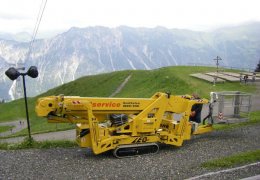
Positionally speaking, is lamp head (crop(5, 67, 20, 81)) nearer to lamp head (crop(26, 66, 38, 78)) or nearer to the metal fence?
lamp head (crop(26, 66, 38, 78))

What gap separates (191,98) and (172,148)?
2.07m

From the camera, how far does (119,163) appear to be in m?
12.0

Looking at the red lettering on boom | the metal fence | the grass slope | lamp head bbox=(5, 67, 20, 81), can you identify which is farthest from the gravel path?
the grass slope

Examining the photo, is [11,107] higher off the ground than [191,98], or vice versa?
[191,98]

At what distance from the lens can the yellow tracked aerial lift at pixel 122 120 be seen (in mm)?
Result: 12289

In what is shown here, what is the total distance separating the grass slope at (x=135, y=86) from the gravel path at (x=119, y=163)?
21608 mm

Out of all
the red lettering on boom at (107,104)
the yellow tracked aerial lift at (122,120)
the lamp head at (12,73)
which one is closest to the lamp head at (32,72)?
the lamp head at (12,73)

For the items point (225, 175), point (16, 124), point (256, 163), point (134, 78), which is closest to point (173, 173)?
point (225, 175)

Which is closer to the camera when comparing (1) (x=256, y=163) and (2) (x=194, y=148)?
(1) (x=256, y=163)

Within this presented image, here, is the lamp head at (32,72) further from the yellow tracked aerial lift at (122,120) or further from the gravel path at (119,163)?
the gravel path at (119,163)

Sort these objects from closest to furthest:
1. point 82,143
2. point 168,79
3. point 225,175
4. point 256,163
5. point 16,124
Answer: point 225,175, point 256,163, point 82,143, point 168,79, point 16,124

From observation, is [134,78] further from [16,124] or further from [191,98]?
[191,98]

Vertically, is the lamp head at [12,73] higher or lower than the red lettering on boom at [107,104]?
higher

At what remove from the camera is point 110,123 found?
13375 mm
